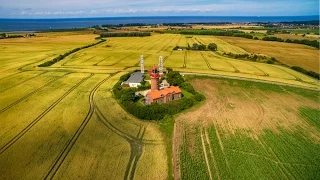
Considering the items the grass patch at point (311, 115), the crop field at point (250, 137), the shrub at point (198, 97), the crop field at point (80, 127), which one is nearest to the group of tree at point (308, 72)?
the crop field at point (80, 127)

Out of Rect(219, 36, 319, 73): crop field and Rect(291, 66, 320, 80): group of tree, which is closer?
Rect(291, 66, 320, 80): group of tree

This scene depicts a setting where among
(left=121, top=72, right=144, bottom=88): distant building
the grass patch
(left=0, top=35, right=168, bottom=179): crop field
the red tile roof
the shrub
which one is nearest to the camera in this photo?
(left=0, top=35, right=168, bottom=179): crop field

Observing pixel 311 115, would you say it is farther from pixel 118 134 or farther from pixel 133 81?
pixel 133 81

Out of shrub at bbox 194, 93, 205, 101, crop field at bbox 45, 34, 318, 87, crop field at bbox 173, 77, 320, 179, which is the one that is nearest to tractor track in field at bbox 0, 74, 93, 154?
crop field at bbox 173, 77, 320, 179

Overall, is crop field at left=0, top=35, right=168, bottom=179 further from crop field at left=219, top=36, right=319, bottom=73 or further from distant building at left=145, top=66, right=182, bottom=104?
crop field at left=219, top=36, right=319, bottom=73

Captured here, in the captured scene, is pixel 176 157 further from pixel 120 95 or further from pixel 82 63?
pixel 82 63

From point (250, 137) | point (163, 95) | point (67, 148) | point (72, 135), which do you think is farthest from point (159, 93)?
point (67, 148)

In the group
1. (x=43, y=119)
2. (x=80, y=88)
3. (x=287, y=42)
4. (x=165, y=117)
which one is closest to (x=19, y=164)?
(x=43, y=119)

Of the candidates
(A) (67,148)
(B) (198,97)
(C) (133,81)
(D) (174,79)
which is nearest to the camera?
(A) (67,148)
